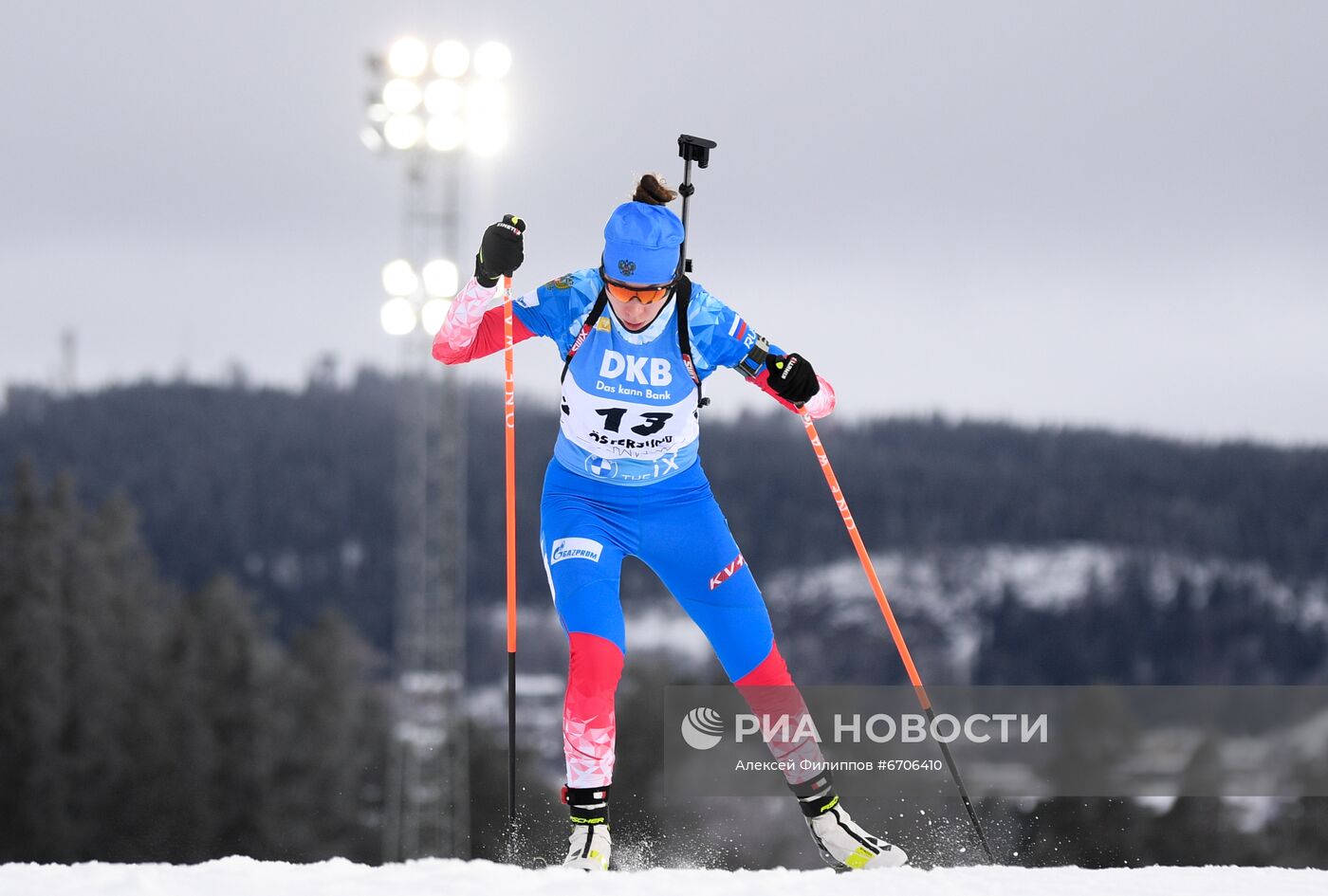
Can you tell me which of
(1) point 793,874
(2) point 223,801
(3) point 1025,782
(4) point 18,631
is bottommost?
(2) point 223,801

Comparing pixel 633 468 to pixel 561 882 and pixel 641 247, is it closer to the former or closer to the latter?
pixel 641 247

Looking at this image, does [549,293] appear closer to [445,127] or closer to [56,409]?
[445,127]

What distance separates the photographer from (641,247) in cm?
527

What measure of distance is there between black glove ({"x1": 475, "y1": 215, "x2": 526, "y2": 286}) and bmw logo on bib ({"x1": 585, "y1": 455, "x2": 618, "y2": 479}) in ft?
2.30

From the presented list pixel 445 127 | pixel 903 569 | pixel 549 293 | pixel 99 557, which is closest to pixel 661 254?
pixel 549 293

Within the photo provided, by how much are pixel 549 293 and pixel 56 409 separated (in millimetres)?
54395

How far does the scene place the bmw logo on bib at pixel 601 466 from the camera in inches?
215

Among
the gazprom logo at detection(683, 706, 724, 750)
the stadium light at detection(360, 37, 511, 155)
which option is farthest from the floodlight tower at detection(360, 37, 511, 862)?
the gazprom logo at detection(683, 706, 724, 750)

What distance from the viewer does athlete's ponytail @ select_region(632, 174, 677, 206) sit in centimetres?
550

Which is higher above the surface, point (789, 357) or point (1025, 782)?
point (789, 357)

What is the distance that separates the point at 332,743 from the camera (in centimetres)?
2995

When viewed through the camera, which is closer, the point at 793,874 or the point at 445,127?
the point at 793,874

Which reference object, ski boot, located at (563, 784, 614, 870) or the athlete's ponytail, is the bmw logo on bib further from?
ski boot, located at (563, 784, 614, 870)

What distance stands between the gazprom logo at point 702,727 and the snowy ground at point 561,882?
0.90m
